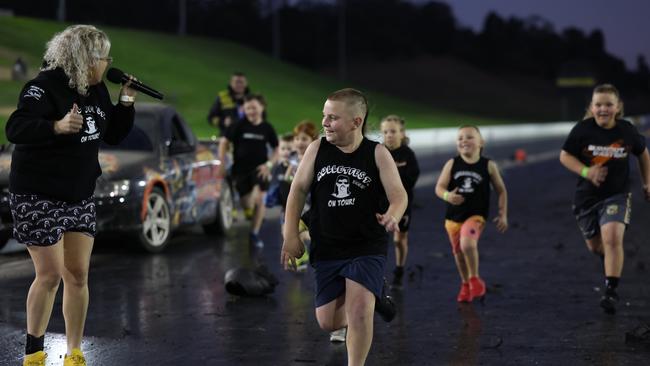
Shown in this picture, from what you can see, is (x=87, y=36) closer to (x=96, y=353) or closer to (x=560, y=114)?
(x=96, y=353)

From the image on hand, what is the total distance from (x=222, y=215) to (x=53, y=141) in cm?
858

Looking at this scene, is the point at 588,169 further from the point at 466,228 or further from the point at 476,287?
the point at 476,287

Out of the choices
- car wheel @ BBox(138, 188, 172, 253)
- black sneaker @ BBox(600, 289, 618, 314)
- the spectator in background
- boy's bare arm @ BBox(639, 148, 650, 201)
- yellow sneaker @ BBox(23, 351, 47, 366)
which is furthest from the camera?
the spectator in background

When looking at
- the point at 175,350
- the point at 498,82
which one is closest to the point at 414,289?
the point at 175,350

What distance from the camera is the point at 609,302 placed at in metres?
8.73

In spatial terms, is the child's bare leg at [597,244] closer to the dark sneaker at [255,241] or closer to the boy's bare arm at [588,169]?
the boy's bare arm at [588,169]

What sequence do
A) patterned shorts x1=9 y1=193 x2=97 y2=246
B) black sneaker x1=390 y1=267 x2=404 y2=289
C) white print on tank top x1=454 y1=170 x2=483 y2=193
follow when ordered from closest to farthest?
1. patterned shorts x1=9 y1=193 x2=97 y2=246
2. white print on tank top x1=454 y1=170 x2=483 y2=193
3. black sneaker x1=390 y1=267 x2=404 y2=289

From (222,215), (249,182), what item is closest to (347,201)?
(249,182)

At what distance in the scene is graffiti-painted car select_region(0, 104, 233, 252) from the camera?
1191cm

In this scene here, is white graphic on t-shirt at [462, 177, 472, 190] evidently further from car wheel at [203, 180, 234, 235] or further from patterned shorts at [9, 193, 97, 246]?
car wheel at [203, 180, 234, 235]

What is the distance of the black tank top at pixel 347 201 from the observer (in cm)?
588

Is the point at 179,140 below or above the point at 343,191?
above

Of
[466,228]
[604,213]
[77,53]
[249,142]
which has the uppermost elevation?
[77,53]

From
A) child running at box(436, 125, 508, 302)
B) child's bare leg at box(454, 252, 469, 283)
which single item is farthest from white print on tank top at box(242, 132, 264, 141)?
child's bare leg at box(454, 252, 469, 283)
